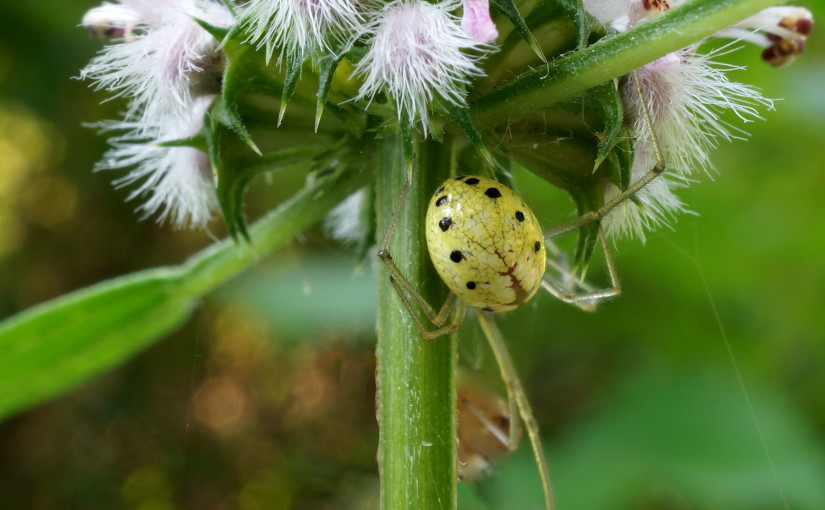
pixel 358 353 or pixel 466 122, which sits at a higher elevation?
pixel 466 122

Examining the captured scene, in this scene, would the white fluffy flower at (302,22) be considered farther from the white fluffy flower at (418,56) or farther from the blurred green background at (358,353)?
the blurred green background at (358,353)

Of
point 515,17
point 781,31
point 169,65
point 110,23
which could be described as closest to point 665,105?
point 781,31

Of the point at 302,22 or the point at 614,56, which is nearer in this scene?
the point at 614,56

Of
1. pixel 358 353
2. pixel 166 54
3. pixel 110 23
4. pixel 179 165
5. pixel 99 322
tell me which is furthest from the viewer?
pixel 358 353

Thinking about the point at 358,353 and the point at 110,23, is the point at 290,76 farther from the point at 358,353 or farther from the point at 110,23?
the point at 358,353

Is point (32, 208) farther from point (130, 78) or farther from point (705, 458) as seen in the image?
point (705, 458)

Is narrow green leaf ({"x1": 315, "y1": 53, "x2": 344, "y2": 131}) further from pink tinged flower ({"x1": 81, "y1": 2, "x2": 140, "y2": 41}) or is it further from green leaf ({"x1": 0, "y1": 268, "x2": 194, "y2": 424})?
green leaf ({"x1": 0, "y1": 268, "x2": 194, "y2": 424})

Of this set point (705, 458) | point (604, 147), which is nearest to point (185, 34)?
point (604, 147)

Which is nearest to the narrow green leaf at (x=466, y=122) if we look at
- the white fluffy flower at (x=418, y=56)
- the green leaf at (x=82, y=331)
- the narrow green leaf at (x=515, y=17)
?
the white fluffy flower at (x=418, y=56)
